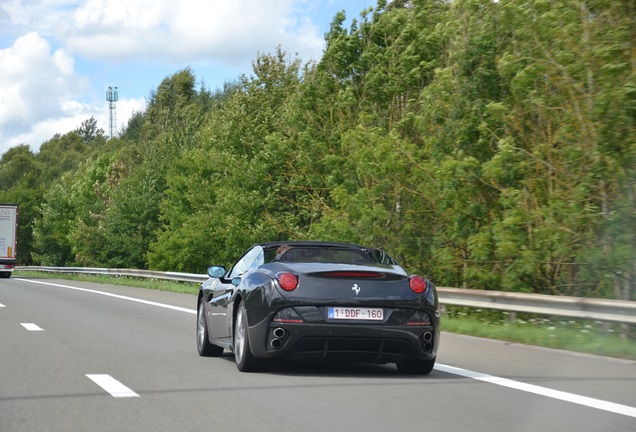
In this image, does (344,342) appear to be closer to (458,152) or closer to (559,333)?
(559,333)

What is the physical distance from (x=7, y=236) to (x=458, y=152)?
102 ft

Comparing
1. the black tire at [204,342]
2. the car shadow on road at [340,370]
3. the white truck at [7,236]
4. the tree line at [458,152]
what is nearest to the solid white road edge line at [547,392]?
the car shadow on road at [340,370]

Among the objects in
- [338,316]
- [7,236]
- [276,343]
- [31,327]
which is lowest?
[31,327]

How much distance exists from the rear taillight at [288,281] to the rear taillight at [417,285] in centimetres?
99

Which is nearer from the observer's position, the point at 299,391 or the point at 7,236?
the point at 299,391

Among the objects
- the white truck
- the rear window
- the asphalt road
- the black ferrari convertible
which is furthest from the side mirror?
the white truck

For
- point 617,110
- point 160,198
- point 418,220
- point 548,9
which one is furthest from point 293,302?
point 160,198

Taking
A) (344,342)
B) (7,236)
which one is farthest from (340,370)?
(7,236)

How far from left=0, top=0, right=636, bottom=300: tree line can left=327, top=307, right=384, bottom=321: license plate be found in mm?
8266

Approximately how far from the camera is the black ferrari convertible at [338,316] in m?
8.73

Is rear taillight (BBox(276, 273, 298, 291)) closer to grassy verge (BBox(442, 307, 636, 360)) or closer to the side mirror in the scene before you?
the side mirror

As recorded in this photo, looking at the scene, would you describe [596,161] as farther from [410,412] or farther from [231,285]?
[410,412]

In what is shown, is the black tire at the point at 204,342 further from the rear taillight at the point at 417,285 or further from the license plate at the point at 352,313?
the rear taillight at the point at 417,285

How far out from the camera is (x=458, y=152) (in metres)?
24.2
